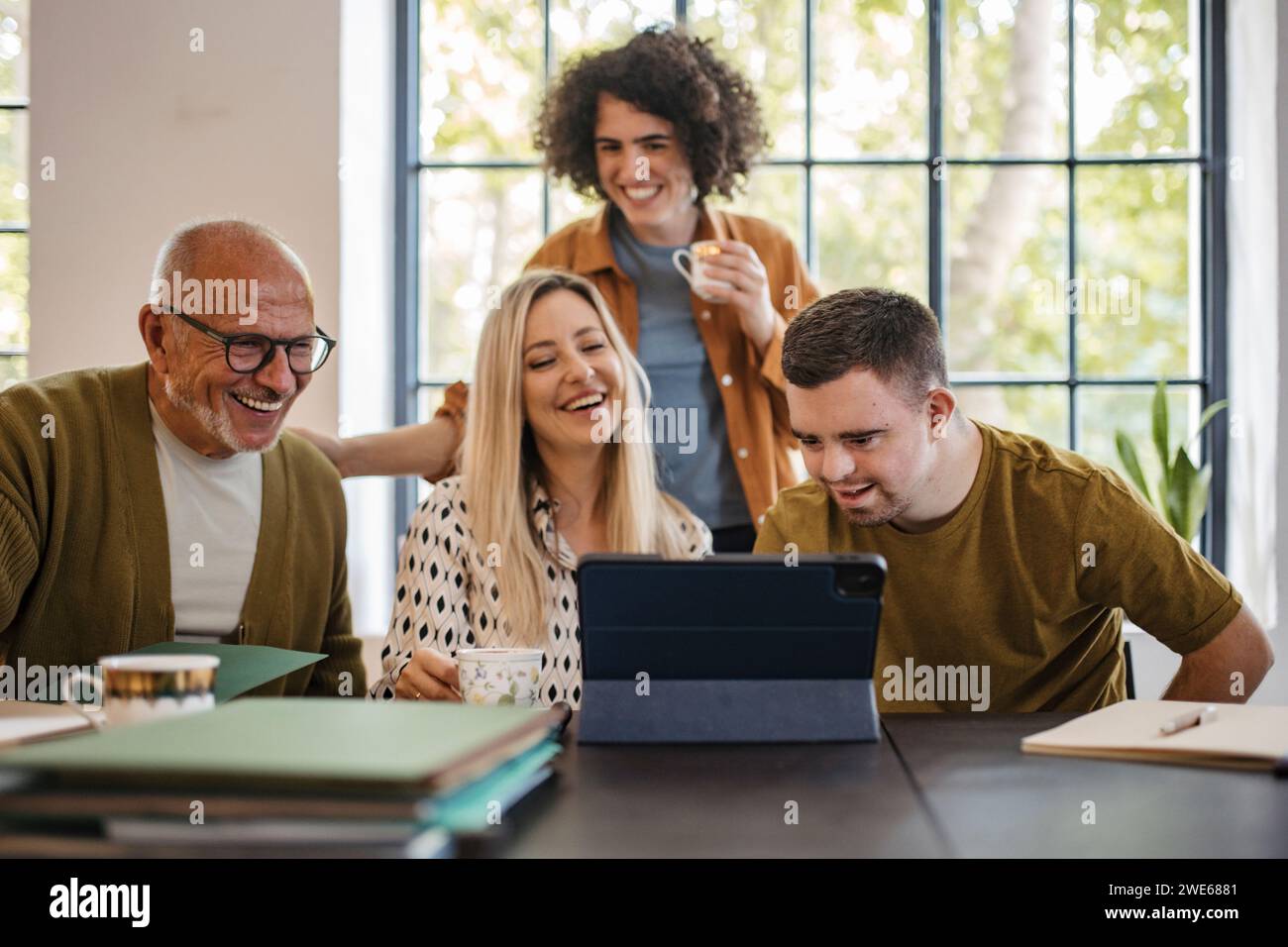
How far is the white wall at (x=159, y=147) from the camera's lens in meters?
3.61

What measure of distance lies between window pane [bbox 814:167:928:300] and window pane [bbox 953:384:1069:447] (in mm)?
379

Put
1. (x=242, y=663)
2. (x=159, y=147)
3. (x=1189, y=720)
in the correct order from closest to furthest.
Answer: (x=1189, y=720)
(x=242, y=663)
(x=159, y=147)

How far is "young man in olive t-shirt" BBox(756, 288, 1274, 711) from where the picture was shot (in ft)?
6.24

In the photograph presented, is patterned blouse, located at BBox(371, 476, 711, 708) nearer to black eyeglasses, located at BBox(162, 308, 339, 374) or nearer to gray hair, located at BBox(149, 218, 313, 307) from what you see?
black eyeglasses, located at BBox(162, 308, 339, 374)

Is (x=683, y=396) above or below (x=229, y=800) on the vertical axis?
above

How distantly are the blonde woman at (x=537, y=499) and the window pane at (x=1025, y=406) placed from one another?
1.86m

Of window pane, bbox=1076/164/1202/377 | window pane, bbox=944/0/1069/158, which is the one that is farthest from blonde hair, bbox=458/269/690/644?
window pane, bbox=1076/164/1202/377

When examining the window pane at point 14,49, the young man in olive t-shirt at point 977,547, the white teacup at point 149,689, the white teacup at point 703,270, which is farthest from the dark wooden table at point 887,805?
the window pane at point 14,49

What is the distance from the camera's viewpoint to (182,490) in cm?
212

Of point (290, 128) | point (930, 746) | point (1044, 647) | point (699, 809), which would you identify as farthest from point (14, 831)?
point (290, 128)

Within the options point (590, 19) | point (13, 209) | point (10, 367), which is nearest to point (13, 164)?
point (13, 209)

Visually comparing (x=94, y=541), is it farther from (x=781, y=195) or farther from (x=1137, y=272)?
(x=1137, y=272)

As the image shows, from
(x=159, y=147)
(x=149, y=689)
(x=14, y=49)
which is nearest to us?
(x=149, y=689)

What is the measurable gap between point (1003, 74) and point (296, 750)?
3737 millimetres
